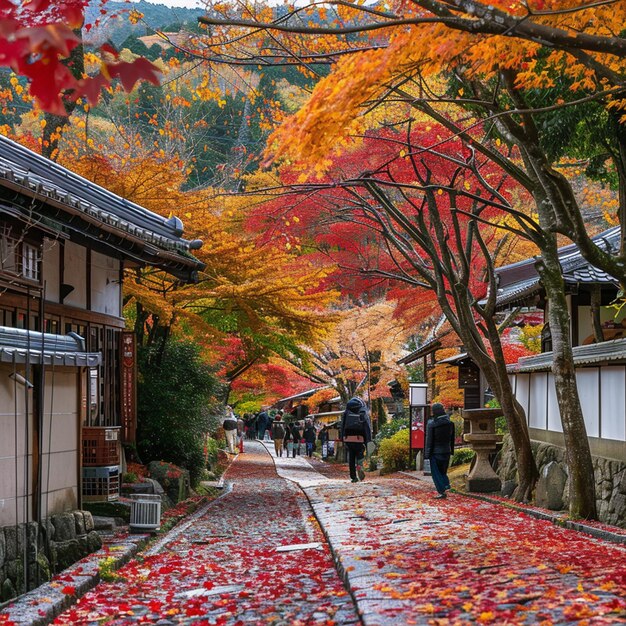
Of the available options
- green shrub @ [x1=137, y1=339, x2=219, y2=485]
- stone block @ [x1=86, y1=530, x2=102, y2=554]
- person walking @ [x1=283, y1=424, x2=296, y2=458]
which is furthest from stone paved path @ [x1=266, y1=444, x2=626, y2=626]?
person walking @ [x1=283, y1=424, x2=296, y2=458]

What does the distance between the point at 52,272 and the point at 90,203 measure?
1.45m

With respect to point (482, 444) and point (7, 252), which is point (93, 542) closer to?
point (7, 252)

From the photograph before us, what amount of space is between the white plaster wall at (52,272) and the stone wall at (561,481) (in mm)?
9345

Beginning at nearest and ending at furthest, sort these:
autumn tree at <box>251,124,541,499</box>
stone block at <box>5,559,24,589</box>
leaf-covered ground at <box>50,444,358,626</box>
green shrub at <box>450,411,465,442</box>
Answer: leaf-covered ground at <box>50,444,358,626</box> < stone block at <box>5,559,24,589</box> < autumn tree at <box>251,124,541,499</box> < green shrub at <box>450,411,465,442</box>

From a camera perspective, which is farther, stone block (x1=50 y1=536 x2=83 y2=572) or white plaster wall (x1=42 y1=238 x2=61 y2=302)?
white plaster wall (x1=42 y1=238 x2=61 y2=302)

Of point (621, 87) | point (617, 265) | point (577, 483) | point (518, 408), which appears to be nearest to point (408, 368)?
point (518, 408)

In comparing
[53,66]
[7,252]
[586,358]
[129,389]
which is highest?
[7,252]

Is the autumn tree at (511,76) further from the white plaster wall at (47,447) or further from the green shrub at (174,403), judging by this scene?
the green shrub at (174,403)

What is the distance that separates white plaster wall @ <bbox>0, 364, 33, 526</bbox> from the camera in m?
9.11

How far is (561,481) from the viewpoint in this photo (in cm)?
1659

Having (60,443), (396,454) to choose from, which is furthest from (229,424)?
(60,443)

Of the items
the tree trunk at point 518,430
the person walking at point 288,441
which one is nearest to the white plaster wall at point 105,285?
the tree trunk at point 518,430

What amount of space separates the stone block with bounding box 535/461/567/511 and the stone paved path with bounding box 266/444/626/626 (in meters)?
1.43

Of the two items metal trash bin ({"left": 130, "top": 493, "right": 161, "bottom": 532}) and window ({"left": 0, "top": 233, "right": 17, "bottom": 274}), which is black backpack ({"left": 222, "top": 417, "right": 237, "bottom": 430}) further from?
window ({"left": 0, "top": 233, "right": 17, "bottom": 274})
